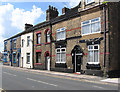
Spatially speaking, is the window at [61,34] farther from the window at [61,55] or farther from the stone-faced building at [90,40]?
the window at [61,55]

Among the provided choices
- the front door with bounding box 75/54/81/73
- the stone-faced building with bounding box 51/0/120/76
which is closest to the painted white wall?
the stone-faced building with bounding box 51/0/120/76

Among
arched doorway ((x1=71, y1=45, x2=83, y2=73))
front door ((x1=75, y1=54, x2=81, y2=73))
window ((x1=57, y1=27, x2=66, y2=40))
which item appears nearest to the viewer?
arched doorway ((x1=71, y1=45, x2=83, y2=73))

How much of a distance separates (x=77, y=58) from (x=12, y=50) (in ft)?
78.3

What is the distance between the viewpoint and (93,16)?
15.8 metres

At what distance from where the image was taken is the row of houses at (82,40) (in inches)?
573

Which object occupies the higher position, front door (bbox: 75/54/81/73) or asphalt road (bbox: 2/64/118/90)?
front door (bbox: 75/54/81/73)

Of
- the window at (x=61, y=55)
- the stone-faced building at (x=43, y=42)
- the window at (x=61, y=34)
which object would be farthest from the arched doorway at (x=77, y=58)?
the stone-faced building at (x=43, y=42)

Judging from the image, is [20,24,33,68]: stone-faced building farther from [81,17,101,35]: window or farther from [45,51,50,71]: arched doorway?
[81,17,101,35]: window

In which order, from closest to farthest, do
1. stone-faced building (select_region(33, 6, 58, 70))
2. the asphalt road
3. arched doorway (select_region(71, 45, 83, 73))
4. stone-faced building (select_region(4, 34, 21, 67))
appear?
the asphalt road, arched doorway (select_region(71, 45, 83, 73)), stone-faced building (select_region(33, 6, 58, 70)), stone-faced building (select_region(4, 34, 21, 67))

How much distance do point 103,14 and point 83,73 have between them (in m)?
7.08

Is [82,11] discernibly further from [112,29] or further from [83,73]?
[83,73]

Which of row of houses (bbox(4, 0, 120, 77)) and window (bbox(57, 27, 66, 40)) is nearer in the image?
row of houses (bbox(4, 0, 120, 77))

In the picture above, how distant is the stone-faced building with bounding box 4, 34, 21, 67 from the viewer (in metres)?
33.3

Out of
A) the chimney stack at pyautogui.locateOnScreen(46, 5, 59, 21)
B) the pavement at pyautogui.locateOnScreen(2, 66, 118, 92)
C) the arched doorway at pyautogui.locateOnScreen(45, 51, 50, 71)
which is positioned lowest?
the pavement at pyautogui.locateOnScreen(2, 66, 118, 92)
